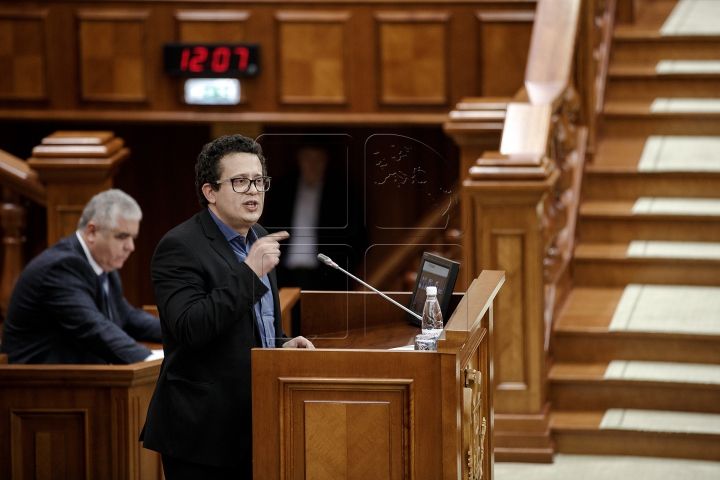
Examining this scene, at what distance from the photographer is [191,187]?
27.6 feet

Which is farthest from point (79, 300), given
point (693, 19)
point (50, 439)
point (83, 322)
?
point (693, 19)

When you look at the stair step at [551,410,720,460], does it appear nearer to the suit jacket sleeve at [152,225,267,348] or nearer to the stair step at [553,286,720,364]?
the stair step at [553,286,720,364]

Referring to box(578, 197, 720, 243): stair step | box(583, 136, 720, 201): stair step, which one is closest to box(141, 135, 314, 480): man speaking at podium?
box(578, 197, 720, 243): stair step

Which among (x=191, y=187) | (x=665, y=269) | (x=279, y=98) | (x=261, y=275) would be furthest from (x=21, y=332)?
(x=191, y=187)

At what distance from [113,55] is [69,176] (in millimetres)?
2505

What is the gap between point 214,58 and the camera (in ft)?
22.9

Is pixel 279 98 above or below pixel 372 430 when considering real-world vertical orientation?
above

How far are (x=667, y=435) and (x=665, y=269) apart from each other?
1.04 m

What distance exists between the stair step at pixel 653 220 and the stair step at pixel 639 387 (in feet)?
2.81

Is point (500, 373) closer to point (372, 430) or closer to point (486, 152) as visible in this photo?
point (486, 152)

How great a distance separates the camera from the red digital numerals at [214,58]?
6.96m

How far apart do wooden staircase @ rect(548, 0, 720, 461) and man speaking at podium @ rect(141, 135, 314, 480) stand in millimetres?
2247

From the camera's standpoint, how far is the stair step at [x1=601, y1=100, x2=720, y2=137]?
5816 mm

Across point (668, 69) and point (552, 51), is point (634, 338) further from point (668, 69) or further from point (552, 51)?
point (668, 69)
